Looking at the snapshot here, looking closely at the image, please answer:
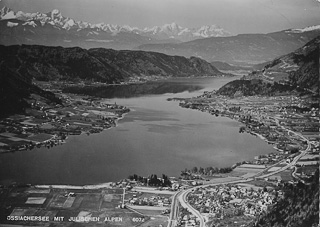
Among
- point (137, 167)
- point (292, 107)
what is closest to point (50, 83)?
point (137, 167)

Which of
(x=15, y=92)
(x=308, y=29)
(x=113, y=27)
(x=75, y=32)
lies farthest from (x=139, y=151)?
(x=308, y=29)

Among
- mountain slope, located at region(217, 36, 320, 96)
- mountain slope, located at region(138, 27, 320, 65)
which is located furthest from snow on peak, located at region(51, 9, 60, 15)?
mountain slope, located at region(217, 36, 320, 96)

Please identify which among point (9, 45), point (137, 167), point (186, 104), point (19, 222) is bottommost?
point (19, 222)

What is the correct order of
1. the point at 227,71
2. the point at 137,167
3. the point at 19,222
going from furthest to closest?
1. the point at 227,71
2. the point at 137,167
3. the point at 19,222

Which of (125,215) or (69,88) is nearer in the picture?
(125,215)

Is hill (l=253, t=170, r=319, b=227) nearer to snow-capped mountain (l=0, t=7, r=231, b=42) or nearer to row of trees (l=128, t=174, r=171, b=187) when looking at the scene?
row of trees (l=128, t=174, r=171, b=187)

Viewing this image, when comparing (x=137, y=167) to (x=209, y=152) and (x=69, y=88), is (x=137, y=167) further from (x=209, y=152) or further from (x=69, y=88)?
(x=69, y=88)
